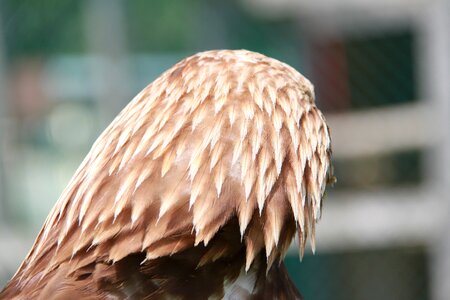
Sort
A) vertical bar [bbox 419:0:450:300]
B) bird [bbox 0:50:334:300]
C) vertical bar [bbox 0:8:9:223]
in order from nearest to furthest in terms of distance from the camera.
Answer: bird [bbox 0:50:334:300] → vertical bar [bbox 419:0:450:300] → vertical bar [bbox 0:8:9:223]

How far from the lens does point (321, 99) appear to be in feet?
11.9

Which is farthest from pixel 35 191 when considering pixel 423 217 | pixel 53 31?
pixel 423 217

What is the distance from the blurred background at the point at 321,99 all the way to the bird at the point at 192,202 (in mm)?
1955

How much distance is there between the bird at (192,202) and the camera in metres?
1.17

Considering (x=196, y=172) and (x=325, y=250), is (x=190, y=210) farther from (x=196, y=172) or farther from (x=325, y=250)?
(x=325, y=250)

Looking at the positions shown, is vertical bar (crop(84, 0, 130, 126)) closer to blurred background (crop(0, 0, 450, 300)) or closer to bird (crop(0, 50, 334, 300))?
blurred background (crop(0, 0, 450, 300))

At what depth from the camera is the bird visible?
1.17 meters

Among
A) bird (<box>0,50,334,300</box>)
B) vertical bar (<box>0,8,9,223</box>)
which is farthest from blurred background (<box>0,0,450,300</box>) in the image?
bird (<box>0,50,334,300</box>)

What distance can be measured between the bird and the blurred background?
77.0 inches

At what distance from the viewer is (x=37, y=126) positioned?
11.3 feet

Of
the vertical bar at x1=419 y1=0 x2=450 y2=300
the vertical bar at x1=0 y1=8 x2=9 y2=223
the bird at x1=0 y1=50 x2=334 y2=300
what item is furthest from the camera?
the vertical bar at x1=0 y1=8 x2=9 y2=223

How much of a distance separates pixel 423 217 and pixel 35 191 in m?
1.28

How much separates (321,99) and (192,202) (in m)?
2.51

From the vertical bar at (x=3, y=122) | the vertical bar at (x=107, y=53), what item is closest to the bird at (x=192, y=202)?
the vertical bar at (x=107, y=53)
